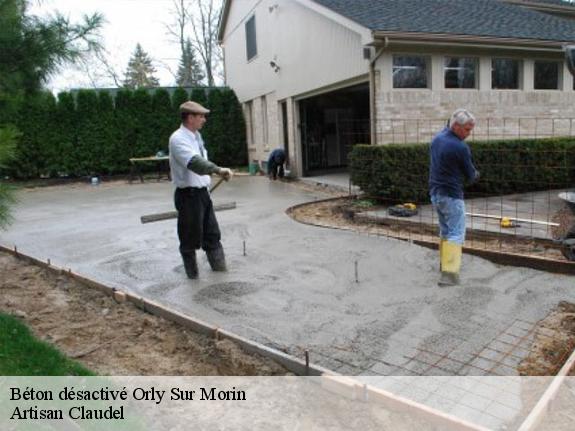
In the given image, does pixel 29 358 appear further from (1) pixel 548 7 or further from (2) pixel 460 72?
(1) pixel 548 7

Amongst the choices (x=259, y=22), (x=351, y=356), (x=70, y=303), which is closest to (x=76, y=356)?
(x=70, y=303)

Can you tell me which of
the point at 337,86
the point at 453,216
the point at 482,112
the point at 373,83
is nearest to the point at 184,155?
the point at 453,216

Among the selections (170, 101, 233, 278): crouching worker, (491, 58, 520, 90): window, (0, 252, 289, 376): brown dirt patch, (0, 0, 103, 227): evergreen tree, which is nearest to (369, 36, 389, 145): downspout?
(491, 58, 520, 90): window

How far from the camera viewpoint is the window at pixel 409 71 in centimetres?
1127

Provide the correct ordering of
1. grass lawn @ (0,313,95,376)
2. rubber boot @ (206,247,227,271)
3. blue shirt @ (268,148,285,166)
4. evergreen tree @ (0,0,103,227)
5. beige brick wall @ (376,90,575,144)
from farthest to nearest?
blue shirt @ (268,148,285,166)
beige brick wall @ (376,90,575,144)
rubber boot @ (206,247,227,271)
evergreen tree @ (0,0,103,227)
grass lawn @ (0,313,95,376)

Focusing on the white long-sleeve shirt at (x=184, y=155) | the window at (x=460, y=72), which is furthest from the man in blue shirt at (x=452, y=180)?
the window at (x=460, y=72)

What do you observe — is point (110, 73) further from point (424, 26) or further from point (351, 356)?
point (351, 356)

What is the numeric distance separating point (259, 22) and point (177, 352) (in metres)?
15.3

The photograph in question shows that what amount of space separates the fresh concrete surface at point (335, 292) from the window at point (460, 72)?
5.76 meters

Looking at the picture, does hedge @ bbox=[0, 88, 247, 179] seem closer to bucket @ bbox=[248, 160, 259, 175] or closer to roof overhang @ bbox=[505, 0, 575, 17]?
bucket @ bbox=[248, 160, 259, 175]

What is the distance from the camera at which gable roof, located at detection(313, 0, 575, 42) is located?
11.2m

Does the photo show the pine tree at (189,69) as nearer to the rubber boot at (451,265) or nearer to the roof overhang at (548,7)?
the roof overhang at (548,7)

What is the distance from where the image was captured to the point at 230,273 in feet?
18.2

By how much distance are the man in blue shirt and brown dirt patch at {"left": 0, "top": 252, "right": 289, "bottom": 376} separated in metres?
2.34
